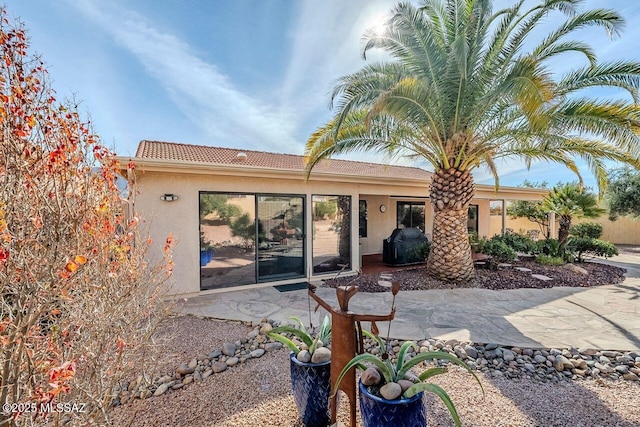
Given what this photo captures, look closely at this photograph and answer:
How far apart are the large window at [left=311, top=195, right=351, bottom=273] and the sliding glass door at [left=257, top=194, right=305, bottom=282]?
55 cm

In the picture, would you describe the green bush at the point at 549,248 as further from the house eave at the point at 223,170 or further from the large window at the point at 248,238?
the large window at the point at 248,238

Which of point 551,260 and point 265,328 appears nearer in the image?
point 265,328

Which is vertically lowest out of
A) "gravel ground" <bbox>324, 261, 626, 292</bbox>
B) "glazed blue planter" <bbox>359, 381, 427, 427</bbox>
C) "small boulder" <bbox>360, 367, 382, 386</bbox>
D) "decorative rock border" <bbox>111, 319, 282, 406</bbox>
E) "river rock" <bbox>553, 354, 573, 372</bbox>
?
"decorative rock border" <bbox>111, 319, 282, 406</bbox>

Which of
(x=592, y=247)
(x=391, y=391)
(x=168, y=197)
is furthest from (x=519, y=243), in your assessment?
(x=168, y=197)

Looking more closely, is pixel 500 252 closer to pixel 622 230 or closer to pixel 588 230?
pixel 588 230

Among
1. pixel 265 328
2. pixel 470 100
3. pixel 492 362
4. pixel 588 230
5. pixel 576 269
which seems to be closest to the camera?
pixel 492 362

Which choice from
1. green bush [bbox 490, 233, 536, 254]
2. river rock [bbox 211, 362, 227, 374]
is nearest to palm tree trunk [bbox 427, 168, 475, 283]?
green bush [bbox 490, 233, 536, 254]

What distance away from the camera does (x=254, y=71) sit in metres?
10.7

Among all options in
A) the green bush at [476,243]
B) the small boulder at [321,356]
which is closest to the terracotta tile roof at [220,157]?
the green bush at [476,243]

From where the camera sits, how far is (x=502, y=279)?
9336 millimetres

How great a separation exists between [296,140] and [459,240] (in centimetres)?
1036

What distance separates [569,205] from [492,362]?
36.4 ft

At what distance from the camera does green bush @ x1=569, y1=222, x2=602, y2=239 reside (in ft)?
63.2

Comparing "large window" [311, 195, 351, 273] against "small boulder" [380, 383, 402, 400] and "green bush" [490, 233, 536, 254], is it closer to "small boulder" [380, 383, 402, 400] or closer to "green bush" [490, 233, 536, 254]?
"green bush" [490, 233, 536, 254]
